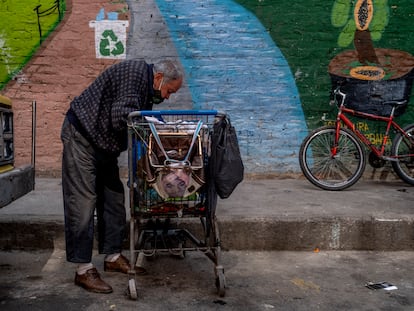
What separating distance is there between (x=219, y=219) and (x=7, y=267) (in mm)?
1788

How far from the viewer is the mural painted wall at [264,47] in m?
6.58

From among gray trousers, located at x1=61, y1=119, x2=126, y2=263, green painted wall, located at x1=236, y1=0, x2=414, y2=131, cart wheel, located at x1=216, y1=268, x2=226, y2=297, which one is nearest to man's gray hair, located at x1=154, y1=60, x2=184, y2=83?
gray trousers, located at x1=61, y1=119, x2=126, y2=263

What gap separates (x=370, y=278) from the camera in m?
4.00

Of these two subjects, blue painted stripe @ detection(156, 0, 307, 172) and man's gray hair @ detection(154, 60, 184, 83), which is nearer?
man's gray hair @ detection(154, 60, 184, 83)

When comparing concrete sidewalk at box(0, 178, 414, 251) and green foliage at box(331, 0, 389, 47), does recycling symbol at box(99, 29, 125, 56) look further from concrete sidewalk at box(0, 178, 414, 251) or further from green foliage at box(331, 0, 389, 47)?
green foliage at box(331, 0, 389, 47)

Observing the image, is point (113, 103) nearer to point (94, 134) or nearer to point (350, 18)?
point (94, 134)

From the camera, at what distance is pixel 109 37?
6578 millimetres

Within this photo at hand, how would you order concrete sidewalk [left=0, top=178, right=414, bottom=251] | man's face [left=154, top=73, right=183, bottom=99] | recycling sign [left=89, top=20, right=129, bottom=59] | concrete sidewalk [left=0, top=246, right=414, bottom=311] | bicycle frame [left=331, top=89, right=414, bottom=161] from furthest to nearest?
recycling sign [left=89, top=20, right=129, bottom=59], bicycle frame [left=331, top=89, right=414, bottom=161], concrete sidewalk [left=0, top=178, right=414, bottom=251], man's face [left=154, top=73, right=183, bottom=99], concrete sidewalk [left=0, top=246, right=414, bottom=311]

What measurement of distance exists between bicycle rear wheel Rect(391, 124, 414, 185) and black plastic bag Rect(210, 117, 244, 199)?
11.4ft

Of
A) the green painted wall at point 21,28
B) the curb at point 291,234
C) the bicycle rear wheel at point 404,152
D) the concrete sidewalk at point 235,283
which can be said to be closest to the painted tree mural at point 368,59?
the bicycle rear wheel at point 404,152

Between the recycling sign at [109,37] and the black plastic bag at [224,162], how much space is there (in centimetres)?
350

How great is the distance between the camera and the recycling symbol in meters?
6.58

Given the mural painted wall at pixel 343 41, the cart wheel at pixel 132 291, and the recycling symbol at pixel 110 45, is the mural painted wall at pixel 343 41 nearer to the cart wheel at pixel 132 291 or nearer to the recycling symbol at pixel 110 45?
the recycling symbol at pixel 110 45

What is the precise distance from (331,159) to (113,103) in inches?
140
